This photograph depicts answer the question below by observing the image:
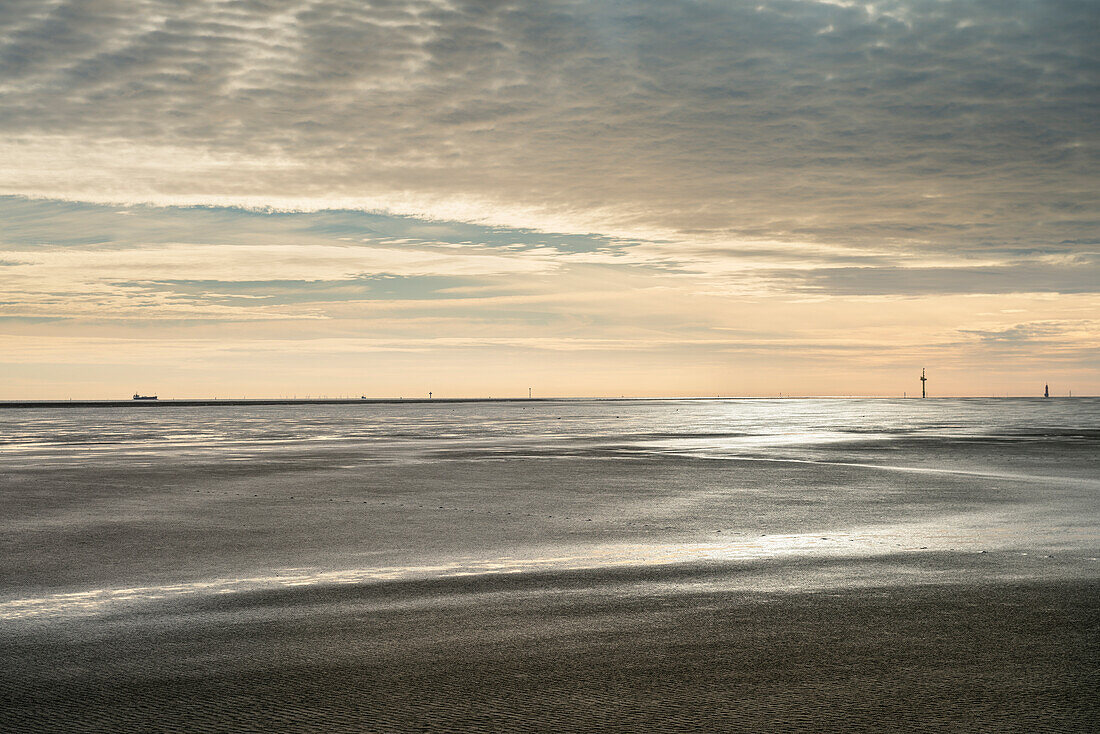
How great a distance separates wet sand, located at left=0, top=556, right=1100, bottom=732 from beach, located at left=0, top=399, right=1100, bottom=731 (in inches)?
1.0

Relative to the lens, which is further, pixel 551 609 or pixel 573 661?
pixel 551 609

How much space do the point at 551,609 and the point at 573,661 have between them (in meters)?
1.66

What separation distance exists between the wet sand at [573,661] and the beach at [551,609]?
0.03m

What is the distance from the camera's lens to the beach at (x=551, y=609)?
5.51 meters

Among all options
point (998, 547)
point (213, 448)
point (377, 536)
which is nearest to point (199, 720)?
point (377, 536)

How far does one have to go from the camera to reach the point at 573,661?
6.43 m

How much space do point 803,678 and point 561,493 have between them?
1242cm

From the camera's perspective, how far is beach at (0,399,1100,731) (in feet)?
18.1

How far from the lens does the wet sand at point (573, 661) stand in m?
5.32

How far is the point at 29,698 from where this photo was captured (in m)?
5.71

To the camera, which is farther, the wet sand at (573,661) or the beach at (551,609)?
the beach at (551,609)

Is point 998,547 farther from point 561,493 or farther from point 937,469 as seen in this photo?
point 937,469

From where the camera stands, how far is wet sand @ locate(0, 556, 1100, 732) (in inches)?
209

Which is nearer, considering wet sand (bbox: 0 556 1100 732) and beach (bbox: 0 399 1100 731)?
wet sand (bbox: 0 556 1100 732)
